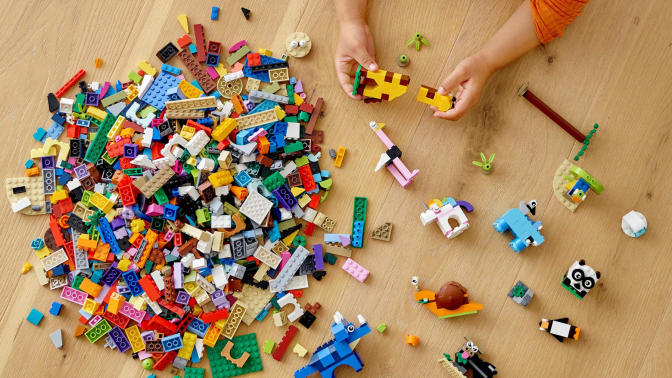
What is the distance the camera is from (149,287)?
38.2 inches

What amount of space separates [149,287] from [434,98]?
2.45ft

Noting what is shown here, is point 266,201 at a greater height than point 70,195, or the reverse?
point 266,201

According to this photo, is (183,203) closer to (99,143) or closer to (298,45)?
(99,143)

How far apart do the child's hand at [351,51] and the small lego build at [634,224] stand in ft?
2.16

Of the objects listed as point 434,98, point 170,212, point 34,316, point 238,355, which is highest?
point 434,98

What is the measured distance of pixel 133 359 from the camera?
3.32 ft

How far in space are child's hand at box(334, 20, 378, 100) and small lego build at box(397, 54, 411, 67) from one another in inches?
2.4

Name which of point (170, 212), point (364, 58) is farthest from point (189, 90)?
point (364, 58)

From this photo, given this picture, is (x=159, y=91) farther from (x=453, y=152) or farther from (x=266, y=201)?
(x=453, y=152)

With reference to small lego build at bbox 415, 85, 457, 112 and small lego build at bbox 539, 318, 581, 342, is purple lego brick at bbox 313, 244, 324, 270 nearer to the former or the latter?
small lego build at bbox 415, 85, 457, 112

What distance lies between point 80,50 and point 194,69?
280 mm

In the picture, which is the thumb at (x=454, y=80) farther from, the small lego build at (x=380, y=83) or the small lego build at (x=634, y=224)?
the small lego build at (x=634, y=224)

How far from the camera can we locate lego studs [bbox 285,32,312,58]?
1.01 metres

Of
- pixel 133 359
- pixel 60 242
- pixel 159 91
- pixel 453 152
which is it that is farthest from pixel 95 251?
pixel 453 152
